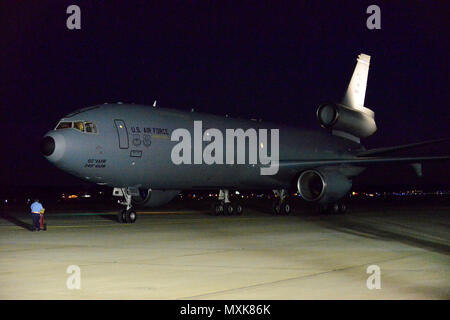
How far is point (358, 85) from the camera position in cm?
3500

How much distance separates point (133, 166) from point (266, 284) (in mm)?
14160

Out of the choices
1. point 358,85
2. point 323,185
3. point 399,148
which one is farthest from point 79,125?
point 358,85

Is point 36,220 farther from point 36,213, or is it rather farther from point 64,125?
point 64,125

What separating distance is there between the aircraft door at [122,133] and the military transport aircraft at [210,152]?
0.11ft

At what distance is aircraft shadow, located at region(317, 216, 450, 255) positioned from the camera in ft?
48.8

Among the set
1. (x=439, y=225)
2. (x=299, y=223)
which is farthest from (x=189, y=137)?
(x=439, y=225)

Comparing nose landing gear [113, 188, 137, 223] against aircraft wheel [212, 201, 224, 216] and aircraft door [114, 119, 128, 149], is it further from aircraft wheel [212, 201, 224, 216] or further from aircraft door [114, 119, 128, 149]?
aircraft wheel [212, 201, 224, 216]

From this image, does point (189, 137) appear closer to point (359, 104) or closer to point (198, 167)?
point (198, 167)

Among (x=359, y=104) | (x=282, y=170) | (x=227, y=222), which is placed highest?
(x=359, y=104)

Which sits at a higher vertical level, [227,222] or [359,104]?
[359,104]

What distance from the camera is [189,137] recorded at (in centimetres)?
2492

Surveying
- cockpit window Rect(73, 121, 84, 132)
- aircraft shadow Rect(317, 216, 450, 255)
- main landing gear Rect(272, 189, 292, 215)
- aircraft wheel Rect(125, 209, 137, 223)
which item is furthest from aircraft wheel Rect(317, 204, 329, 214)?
cockpit window Rect(73, 121, 84, 132)
